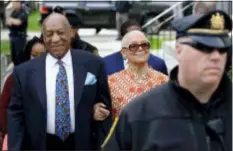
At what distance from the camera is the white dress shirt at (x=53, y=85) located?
564 cm

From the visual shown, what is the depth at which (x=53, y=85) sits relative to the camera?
5.71 metres

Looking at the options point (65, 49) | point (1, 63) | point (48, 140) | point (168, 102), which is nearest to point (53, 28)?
point (65, 49)

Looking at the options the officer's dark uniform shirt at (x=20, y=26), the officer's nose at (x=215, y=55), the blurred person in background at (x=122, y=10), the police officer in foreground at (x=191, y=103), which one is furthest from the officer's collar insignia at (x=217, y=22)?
the blurred person in background at (x=122, y=10)

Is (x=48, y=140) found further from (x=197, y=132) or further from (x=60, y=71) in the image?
(x=197, y=132)

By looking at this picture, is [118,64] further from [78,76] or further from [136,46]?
[78,76]

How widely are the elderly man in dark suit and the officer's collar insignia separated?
8.09 feet

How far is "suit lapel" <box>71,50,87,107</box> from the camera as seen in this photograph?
5.68 meters

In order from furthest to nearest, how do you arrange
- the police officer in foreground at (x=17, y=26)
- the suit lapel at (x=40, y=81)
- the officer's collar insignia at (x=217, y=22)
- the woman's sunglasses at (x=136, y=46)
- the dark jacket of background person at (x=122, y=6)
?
the dark jacket of background person at (x=122, y=6) → the police officer in foreground at (x=17, y=26) → the woman's sunglasses at (x=136, y=46) → the suit lapel at (x=40, y=81) → the officer's collar insignia at (x=217, y=22)

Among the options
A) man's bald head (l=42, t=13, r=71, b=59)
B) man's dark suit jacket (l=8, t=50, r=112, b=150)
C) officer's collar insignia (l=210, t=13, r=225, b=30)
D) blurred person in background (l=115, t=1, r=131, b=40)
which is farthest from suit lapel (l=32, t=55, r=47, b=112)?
blurred person in background (l=115, t=1, r=131, b=40)

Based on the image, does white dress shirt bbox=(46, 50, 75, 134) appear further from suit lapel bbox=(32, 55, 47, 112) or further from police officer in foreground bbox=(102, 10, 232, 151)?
police officer in foreground bbox=(102, 10, 232, 151)

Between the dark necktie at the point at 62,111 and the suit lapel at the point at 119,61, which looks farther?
the suit lapel at the point at 119,61

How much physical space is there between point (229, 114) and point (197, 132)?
19 cm

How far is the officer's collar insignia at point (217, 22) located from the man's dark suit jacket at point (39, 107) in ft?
8.12

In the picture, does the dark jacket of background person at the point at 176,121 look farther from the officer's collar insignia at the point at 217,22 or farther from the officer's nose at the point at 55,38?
the officer's nose at the point at 55,38
